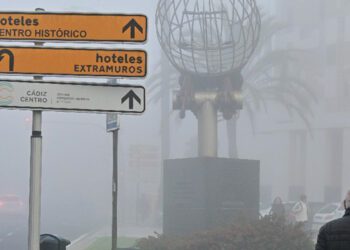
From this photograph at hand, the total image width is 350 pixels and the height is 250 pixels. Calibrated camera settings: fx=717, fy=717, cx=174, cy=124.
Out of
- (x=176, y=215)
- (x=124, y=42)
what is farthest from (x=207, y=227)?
(x=124, y=42)

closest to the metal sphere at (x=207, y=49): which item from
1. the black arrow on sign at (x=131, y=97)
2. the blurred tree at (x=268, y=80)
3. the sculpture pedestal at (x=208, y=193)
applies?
the sculpture pedestal at (x=208, y=193)

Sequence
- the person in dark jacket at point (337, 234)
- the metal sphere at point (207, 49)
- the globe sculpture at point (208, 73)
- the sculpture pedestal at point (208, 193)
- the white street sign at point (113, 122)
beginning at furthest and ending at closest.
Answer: the metal sphere at point (207, 49) → the globe sculpture at point (208, 73) → the sculpture pedestal at point (208, 193) → the white street sign at point (113, 122) → the person in dark jacket at point (337, 234)

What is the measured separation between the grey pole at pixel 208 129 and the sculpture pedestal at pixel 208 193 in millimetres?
1211

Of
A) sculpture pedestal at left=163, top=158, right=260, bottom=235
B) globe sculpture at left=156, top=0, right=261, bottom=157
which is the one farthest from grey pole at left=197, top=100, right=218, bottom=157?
sculpture pedestal at left=163, top=158, right=260, bottom=235

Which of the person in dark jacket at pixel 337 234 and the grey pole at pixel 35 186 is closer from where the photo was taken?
the person in dark jacket at pixel 337 234

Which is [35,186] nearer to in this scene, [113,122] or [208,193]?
[113,122]

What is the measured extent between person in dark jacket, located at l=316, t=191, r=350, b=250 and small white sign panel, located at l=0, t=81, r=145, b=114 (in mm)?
1470

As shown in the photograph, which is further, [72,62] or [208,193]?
[208,193]

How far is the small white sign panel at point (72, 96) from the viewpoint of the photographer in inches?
191

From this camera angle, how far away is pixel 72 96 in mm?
4879

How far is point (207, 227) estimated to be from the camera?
15422 millimetres

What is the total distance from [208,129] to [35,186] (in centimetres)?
1235

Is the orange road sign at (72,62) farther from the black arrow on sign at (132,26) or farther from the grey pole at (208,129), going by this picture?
the grey pole at (208,129)

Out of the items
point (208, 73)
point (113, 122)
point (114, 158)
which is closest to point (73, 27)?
point (113, 122)
